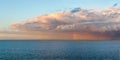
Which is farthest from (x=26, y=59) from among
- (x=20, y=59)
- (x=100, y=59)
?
(x=100, y=59)

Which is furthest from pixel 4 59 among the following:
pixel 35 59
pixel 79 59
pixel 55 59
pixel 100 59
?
pixel 100 59

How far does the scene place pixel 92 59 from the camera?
10475cm

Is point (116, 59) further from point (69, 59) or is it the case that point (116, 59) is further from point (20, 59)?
point (20, 59)

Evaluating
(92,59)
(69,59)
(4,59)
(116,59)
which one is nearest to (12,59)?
(4,59)

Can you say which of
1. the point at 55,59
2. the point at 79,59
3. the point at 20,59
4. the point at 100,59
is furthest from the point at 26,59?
the point at 100,59

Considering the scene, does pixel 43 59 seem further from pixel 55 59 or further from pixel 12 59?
pixel 12 59

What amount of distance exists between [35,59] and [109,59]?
25.6 meters

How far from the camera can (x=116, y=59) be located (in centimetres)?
10312

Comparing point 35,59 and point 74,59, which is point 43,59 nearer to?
point 35,59

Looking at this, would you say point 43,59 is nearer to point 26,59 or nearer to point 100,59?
→ point 26,59

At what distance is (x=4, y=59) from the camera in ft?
345

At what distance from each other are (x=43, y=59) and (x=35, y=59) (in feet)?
9.18

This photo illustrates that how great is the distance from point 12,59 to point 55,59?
15.9 meters

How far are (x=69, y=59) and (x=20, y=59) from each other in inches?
670
